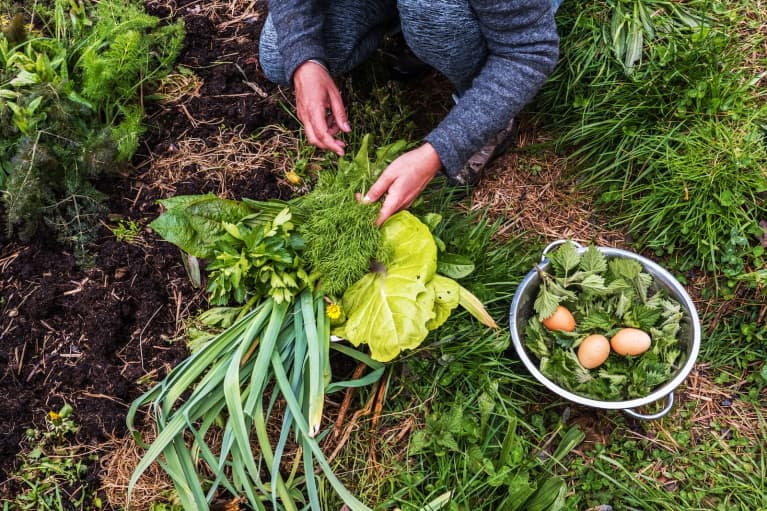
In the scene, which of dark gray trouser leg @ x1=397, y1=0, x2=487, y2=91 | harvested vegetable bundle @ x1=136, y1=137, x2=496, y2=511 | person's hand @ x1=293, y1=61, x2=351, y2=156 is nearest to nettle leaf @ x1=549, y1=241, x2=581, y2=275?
harvested vegetable bundle @ x1=136, y1=137, x2=496, y2=511

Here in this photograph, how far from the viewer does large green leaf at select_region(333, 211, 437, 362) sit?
168cm

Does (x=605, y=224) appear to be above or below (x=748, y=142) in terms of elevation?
below

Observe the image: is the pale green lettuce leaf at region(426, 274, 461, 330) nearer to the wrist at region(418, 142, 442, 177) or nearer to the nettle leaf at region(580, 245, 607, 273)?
the wrist at region(418, 142, 442, 177)

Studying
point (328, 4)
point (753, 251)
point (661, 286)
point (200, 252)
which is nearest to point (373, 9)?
point (328, 4)

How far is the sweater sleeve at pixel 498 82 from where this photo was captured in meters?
1.59

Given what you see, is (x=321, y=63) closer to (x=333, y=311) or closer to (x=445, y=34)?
(x=445, y=34)

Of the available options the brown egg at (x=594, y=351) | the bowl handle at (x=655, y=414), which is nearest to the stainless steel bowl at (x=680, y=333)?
the bowl handle at (x=655, y=414)

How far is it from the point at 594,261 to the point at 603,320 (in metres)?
0.20

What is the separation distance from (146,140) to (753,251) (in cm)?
228

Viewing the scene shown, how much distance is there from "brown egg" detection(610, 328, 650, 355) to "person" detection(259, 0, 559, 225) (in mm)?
748

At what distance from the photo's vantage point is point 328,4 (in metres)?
2.02

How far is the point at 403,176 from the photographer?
1660 mm

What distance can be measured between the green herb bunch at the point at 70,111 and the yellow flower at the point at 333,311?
3.24 ft

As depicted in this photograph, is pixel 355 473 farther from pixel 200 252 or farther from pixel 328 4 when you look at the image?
pixel 328 4
